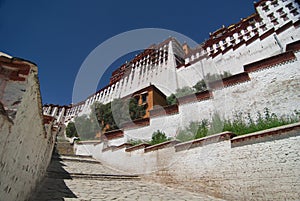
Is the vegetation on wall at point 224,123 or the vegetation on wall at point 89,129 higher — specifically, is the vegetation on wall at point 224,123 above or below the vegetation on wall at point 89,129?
below

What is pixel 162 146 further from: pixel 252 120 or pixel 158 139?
pixel 252 120

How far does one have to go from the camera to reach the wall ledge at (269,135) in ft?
15.1

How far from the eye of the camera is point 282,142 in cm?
466

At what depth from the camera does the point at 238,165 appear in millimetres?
5066

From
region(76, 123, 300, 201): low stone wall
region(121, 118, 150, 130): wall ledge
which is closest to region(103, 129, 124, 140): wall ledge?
region(121, 118, 150, 130): wall ledge

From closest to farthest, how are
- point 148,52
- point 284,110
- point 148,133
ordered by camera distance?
point 284,110
point 148,133
point 148,52

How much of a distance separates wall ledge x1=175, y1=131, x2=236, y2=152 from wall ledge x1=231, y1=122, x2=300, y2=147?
22 cm

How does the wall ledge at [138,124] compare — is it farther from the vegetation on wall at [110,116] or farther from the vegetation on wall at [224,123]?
the vegetation on wall at [110,116]

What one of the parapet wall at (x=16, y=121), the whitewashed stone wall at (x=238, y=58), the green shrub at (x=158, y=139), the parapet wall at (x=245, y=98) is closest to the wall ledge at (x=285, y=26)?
the whitewashed stone wall at (x=238, y=58)

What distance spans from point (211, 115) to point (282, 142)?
193 inches

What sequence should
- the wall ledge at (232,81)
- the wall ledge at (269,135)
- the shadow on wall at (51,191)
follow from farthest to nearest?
the wall ledge at (232,81), the wall ledge at (269,135), the shadow on wall at (51,191)

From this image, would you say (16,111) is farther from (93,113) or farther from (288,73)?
(93,113)

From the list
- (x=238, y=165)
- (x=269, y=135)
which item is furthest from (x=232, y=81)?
(x=238, y=165)

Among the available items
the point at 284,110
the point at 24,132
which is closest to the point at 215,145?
the point at 284,110
